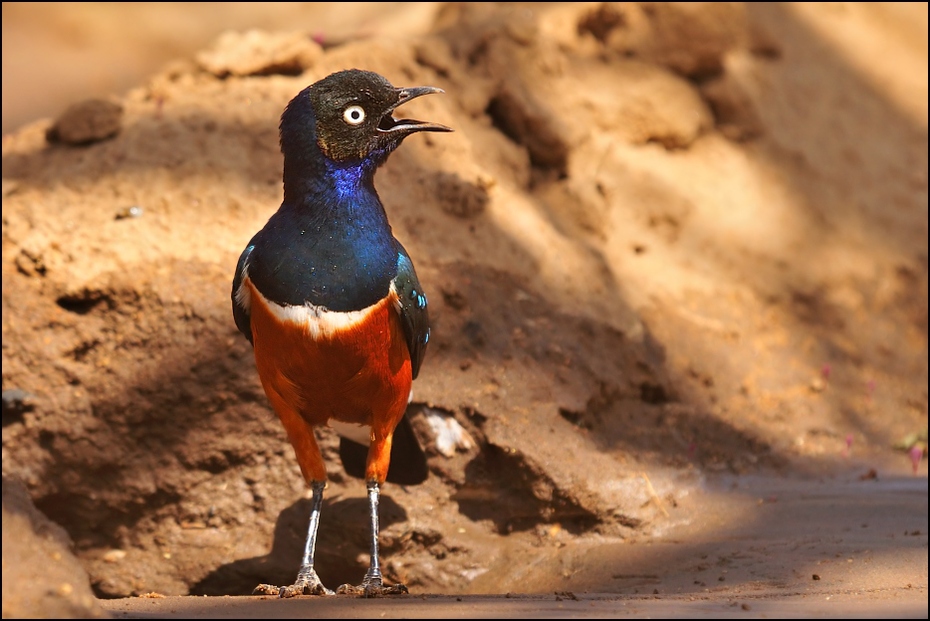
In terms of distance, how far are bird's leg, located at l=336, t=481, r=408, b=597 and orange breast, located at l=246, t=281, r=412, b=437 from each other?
0.92 ft

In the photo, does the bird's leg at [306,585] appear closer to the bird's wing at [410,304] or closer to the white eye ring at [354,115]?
the bird's wing at [410,304]

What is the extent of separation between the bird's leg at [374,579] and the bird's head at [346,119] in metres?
1.48

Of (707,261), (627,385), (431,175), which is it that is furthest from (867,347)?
(431,175)

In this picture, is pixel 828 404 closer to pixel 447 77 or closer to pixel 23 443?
pixel 447 77

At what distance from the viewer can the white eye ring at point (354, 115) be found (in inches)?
181

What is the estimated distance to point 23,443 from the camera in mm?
6059

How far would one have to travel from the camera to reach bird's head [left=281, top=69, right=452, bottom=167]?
4.58 m

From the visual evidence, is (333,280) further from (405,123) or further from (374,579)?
(374,579)

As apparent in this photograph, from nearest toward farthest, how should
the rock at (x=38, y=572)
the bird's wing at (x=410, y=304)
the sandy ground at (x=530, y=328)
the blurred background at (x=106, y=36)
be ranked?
1. the rock at (x=38, y=572)
2. the bird's wing at (x=410, y=304)
3. the sandy ground at (x=530, y=328)
4. the blurred background at (x=106, y=36)

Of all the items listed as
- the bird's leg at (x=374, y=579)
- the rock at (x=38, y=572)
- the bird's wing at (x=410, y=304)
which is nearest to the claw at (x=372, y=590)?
the bird's leg at (x=374, y=579)

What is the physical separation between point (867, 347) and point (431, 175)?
12.3 feet

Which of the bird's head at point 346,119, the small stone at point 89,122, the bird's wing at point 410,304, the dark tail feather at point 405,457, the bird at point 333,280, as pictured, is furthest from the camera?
the small stone at point 89,122

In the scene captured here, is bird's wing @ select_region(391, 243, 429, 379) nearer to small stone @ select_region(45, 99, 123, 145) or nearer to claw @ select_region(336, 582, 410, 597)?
claw @ select_region(336, 582, 410, 597)

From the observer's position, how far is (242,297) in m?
4.76
